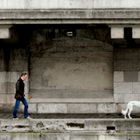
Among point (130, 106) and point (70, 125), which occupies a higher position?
point (130, 106)

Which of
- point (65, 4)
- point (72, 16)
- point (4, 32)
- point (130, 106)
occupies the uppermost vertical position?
point (65, 4)

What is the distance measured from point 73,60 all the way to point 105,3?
8.07 ft

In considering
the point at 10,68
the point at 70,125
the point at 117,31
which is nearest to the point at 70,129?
the point at 70,125

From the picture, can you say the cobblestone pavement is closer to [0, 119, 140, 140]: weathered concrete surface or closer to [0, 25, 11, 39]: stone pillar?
[0, 119, 140, 140]: weathered concrete surface

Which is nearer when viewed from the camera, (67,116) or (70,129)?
(70,129)

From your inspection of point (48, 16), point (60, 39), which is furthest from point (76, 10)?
point (60, 39)

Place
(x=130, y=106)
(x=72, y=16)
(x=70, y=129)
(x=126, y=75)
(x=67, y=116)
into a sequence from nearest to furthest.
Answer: (x=70, y=129), (x=72, y=16), (x=130, y=106), (x=67, y=116), (x=126, y=75)

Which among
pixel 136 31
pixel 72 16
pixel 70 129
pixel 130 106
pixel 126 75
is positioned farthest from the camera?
pixel 126 75

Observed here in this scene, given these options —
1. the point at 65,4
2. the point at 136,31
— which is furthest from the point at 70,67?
the point at 136,31

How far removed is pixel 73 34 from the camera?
64.6 feet

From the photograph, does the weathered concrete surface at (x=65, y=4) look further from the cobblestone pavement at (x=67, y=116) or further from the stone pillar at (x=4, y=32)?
the cobblestone pavement at (x=67, y=116)

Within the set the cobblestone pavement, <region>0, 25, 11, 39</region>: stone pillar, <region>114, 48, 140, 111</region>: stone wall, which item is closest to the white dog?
the cobblestone pavement

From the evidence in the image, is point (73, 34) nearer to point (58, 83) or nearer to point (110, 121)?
point (58, 83)

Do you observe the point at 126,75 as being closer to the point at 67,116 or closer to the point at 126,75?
the point at 126,75
